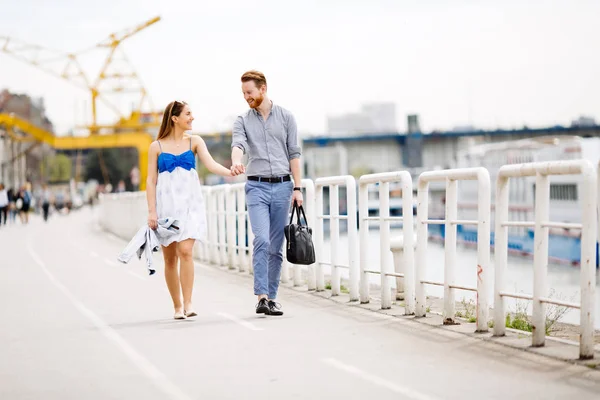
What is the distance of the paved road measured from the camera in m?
5.76

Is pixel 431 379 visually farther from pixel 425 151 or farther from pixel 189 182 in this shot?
pixel 425 151

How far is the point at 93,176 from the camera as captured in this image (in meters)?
138

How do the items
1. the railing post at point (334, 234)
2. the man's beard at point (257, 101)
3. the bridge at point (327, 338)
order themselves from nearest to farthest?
the bridge at point (327, 338), the man's beard at point (257, 101), the railing post at point (334, 234)

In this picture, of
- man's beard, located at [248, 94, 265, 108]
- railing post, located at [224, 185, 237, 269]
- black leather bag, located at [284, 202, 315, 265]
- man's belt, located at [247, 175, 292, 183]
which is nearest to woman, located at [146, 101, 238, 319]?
man's belt, located at [247, 175, 292, 183]

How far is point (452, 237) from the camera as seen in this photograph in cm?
861

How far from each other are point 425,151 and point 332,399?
411ft

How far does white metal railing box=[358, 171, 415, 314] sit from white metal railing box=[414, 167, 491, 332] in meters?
0.19

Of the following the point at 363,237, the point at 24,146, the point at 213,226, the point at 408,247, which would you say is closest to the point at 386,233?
the point at 408,247

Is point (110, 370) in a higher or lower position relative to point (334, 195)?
lower

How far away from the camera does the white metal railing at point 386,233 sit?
9.33 m

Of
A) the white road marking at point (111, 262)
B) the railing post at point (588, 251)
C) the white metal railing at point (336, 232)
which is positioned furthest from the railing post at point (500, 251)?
the white road marking at point (111, 262)

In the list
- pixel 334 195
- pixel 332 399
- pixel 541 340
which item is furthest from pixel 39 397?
pixel 334 195

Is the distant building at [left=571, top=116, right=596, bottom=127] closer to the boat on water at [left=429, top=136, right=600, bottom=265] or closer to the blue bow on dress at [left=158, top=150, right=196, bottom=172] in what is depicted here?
the boat on water at [left=429, top=136, right=600, bottom=265]

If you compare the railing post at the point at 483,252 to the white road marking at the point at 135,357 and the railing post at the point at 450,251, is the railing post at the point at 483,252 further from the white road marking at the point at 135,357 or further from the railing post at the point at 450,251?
the white road marking at the point at 135,357
